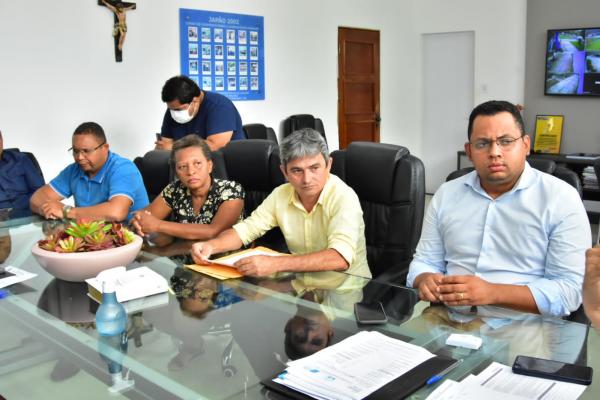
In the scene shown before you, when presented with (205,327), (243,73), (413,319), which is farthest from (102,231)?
(243,73)

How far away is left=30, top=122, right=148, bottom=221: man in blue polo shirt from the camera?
3.02 m

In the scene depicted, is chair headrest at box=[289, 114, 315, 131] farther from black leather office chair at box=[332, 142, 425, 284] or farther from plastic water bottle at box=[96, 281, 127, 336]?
plastic water bottle at box=[96, 281, 127, 336]

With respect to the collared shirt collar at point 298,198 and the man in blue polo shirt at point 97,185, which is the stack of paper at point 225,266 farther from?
the man in blue polo shirt at point 97,185

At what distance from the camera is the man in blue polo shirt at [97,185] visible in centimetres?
302

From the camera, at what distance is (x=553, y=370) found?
4.17 ft

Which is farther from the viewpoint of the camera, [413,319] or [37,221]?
[37,221]

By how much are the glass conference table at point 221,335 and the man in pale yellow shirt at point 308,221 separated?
183 mm

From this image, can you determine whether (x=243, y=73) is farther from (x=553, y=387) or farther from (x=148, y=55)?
(x=553, y=387)

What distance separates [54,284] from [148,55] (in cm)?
357

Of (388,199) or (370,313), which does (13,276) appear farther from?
(388,199)

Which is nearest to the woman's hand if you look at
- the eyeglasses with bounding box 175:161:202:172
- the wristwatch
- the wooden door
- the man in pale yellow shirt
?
the eyeglasses with bounding box 175:161:202:172

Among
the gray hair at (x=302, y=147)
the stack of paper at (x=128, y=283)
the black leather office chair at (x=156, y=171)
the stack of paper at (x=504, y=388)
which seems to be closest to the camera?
the stack of paper at (x=504, y=388)

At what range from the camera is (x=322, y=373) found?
A: 1.27 m

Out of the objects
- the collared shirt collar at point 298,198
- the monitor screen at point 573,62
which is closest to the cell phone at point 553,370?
the collared shirt collar at point 298,198
